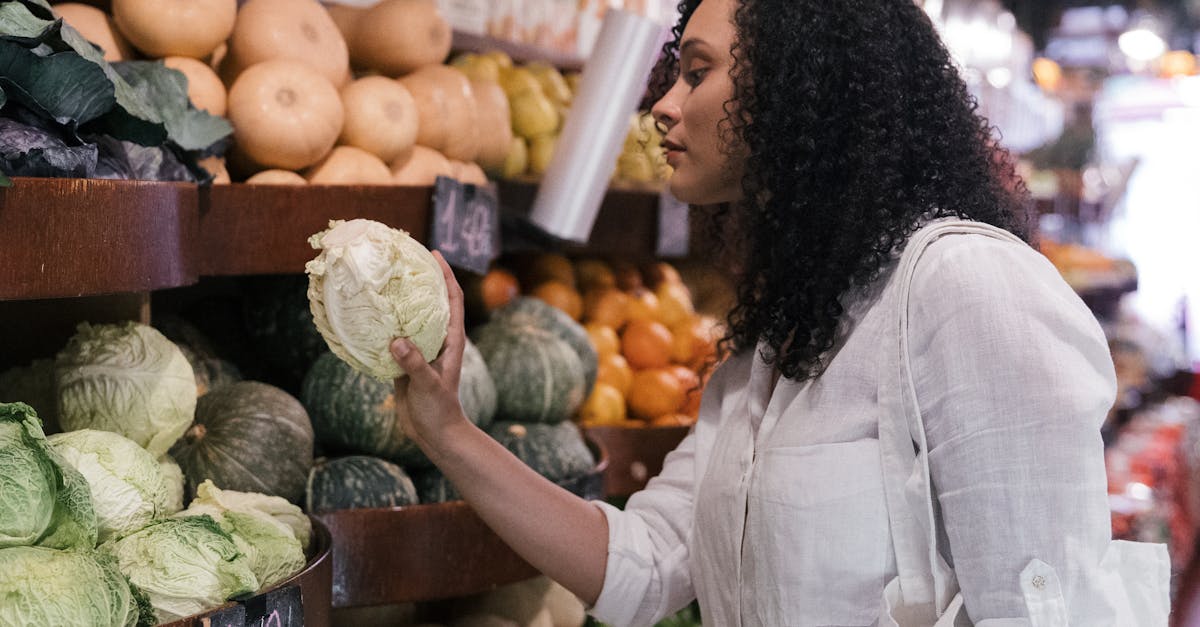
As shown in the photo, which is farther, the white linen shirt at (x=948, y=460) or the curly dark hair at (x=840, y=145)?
the curly dark hair at (x=840, y=145)

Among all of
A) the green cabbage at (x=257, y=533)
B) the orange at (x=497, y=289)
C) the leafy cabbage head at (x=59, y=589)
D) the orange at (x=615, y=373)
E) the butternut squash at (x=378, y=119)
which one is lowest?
the orange at (x=615, y=373)

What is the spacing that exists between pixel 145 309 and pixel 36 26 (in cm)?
59

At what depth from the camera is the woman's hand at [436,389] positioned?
1.68 metres

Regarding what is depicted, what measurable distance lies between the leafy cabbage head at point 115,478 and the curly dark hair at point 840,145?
0.96 metres

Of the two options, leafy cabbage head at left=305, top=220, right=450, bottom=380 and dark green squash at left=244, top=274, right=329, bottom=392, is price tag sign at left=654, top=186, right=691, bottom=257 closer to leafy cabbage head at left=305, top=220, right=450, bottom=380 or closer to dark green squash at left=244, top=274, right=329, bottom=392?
dark green squash at left=244, top=274, right=329, bottom=392

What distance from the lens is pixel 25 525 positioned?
1.27 meters

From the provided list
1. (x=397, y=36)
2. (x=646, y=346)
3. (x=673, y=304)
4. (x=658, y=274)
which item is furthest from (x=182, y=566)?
(x=658, y=274)

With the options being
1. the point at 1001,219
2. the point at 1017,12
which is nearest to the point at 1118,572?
the point at 1001,219

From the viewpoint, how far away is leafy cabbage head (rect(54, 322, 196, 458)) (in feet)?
5.72

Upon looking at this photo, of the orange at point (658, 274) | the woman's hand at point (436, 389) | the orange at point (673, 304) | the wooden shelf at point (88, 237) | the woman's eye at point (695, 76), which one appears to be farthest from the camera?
the orange at point (658, 274)

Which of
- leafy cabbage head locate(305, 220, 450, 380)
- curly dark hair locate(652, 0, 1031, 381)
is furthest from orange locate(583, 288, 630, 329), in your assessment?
leafy cabbage head locate(305, 220, 450, 380)

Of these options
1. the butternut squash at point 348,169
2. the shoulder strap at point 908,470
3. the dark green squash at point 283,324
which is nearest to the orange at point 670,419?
the dark green squash at point 283,324

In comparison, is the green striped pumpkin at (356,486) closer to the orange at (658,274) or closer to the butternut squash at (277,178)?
the butternut squash at (277,178)

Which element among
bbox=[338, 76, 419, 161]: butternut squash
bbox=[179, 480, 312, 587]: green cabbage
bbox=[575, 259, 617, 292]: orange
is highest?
bbox=[338, 76, 419, 161]: butternut squash
